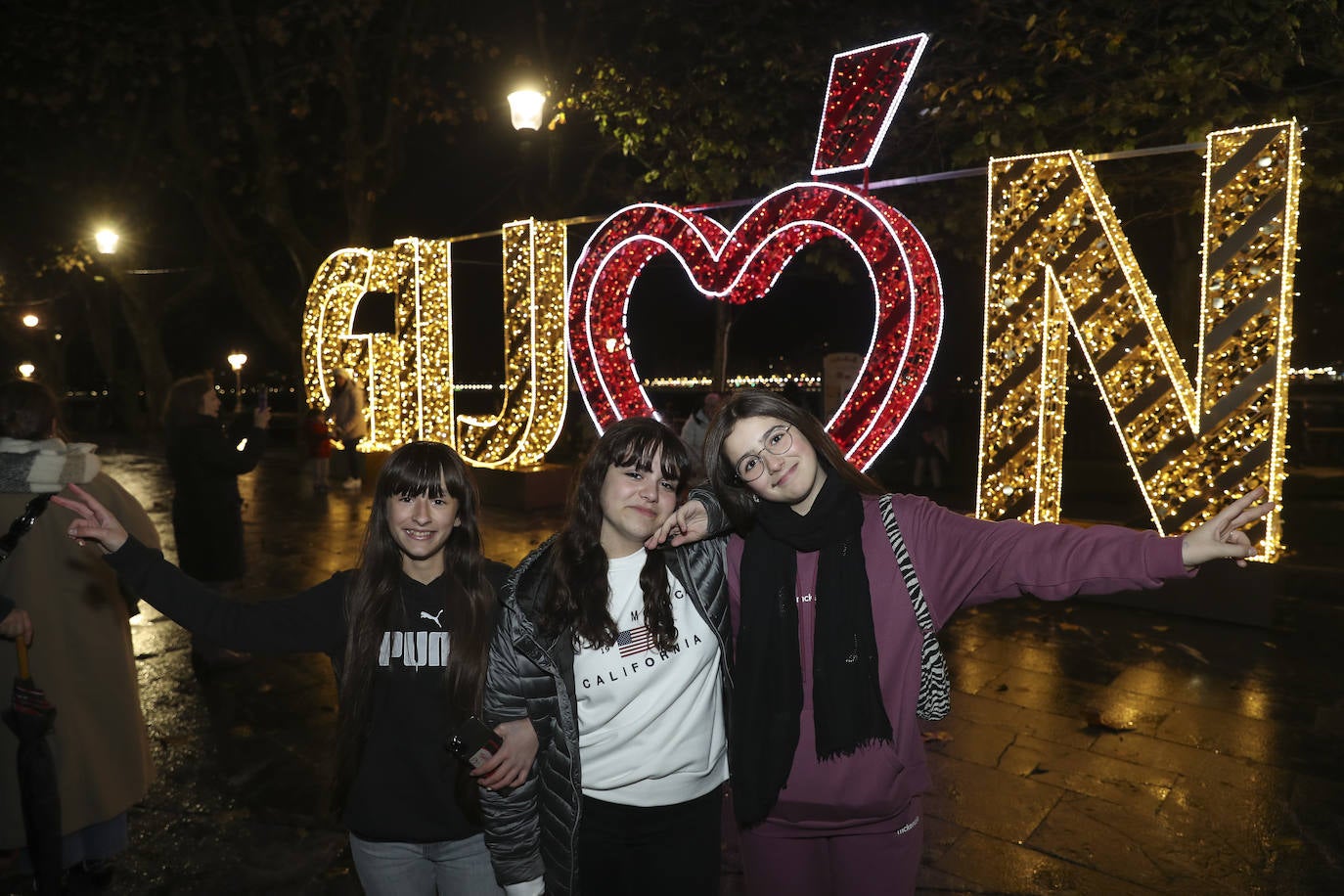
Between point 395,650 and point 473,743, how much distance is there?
0.49 metres

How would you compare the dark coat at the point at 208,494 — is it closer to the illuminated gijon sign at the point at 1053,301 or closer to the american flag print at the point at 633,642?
the illuminated gijon sign at the point at 1053,301

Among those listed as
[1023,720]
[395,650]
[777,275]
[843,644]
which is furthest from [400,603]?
[777,275]

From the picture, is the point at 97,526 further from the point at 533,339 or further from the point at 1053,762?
the point at 533,339

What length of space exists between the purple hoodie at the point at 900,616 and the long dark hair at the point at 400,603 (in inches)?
29.9

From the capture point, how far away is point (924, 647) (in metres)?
2.39

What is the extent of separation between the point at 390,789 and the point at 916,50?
6326mm

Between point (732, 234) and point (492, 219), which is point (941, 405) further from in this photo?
point (492, 219)

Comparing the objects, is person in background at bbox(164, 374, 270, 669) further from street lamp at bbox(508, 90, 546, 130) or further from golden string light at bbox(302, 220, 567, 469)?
golden string light at bbox(302, 220, 567, 469)

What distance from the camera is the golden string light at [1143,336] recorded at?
615 cm

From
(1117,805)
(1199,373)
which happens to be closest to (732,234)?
(1199,373)

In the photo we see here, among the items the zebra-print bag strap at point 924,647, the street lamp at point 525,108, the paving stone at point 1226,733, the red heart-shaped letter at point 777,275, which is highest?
the street lamp at point 525,108

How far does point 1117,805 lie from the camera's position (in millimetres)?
4336

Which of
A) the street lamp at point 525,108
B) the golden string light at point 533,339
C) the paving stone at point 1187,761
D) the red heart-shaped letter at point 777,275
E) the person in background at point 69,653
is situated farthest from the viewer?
the golden string light at point 533,339

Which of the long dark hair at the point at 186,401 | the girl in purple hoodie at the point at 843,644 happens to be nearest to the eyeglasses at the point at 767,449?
the girl in purple hoodie at the point at 843,644
